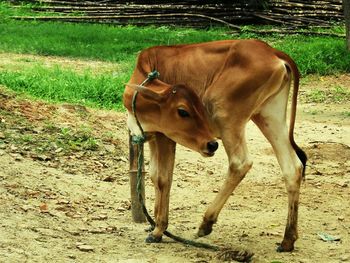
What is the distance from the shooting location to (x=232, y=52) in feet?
21.5

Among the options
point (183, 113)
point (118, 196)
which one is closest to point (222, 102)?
point (183, 113)

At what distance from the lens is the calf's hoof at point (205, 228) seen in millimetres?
6621

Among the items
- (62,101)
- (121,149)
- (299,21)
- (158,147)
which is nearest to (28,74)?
(62,101)

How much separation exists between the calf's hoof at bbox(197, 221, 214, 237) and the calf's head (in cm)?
74

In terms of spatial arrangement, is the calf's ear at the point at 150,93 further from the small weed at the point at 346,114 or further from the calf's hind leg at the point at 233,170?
the small weed at the point at 346,114

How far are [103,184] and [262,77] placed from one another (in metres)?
2.47

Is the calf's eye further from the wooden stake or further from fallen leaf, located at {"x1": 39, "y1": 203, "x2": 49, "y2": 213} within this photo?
fallen leaf, located at {"x1": 39, "y1": 203, "x2": 49, "y2": 213}

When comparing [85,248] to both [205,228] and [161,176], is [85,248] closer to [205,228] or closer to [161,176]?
[161,176]

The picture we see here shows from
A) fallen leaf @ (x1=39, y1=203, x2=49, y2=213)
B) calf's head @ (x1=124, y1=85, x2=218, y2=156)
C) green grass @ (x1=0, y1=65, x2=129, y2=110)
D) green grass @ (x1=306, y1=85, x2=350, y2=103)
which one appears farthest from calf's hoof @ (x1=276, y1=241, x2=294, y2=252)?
green grass @ (x1=306, y1=85, x2=350, y2=103)

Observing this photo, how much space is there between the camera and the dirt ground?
6352 millimetres

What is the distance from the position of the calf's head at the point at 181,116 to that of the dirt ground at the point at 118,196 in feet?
2.72

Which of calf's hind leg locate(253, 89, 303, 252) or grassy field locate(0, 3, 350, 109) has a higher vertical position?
calf's hind leg locate(253, 89, 303, 252)

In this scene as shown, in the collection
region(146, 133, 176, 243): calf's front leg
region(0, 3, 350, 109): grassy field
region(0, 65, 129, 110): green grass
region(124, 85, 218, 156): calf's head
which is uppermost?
region(124, 85, 218, 156): calf's head

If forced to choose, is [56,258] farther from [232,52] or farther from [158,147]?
[232,52]
